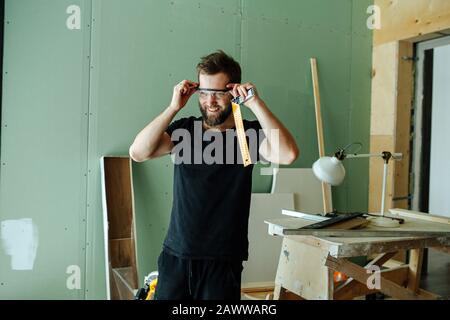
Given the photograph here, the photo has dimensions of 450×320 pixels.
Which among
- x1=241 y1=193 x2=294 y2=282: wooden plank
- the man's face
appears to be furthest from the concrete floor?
the man's face

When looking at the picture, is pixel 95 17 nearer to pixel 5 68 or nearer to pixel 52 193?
pixel 5 68

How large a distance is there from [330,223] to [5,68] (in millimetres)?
2010

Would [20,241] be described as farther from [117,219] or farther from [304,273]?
[304,273]

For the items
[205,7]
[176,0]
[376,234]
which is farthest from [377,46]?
[376,234]

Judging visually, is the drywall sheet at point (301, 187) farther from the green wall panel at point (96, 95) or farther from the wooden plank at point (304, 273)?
the wooden plank at point (304, 273)

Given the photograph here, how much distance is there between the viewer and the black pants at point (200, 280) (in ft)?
4.83

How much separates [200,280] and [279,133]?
635mm

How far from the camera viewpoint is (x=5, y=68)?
2312 millimetres

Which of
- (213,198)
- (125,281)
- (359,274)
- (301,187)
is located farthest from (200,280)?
(301,187)

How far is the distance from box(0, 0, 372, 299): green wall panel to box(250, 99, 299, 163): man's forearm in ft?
4.45

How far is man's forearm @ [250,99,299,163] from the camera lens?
1516mm

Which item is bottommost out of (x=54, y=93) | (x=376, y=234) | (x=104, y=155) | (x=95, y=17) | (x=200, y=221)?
(x=376, y=234)

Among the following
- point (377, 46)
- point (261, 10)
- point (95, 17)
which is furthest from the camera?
point (377, 46)

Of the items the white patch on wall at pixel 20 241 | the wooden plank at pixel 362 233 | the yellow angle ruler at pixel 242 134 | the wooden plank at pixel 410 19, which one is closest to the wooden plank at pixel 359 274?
the wooden plank at pixel 362 233
